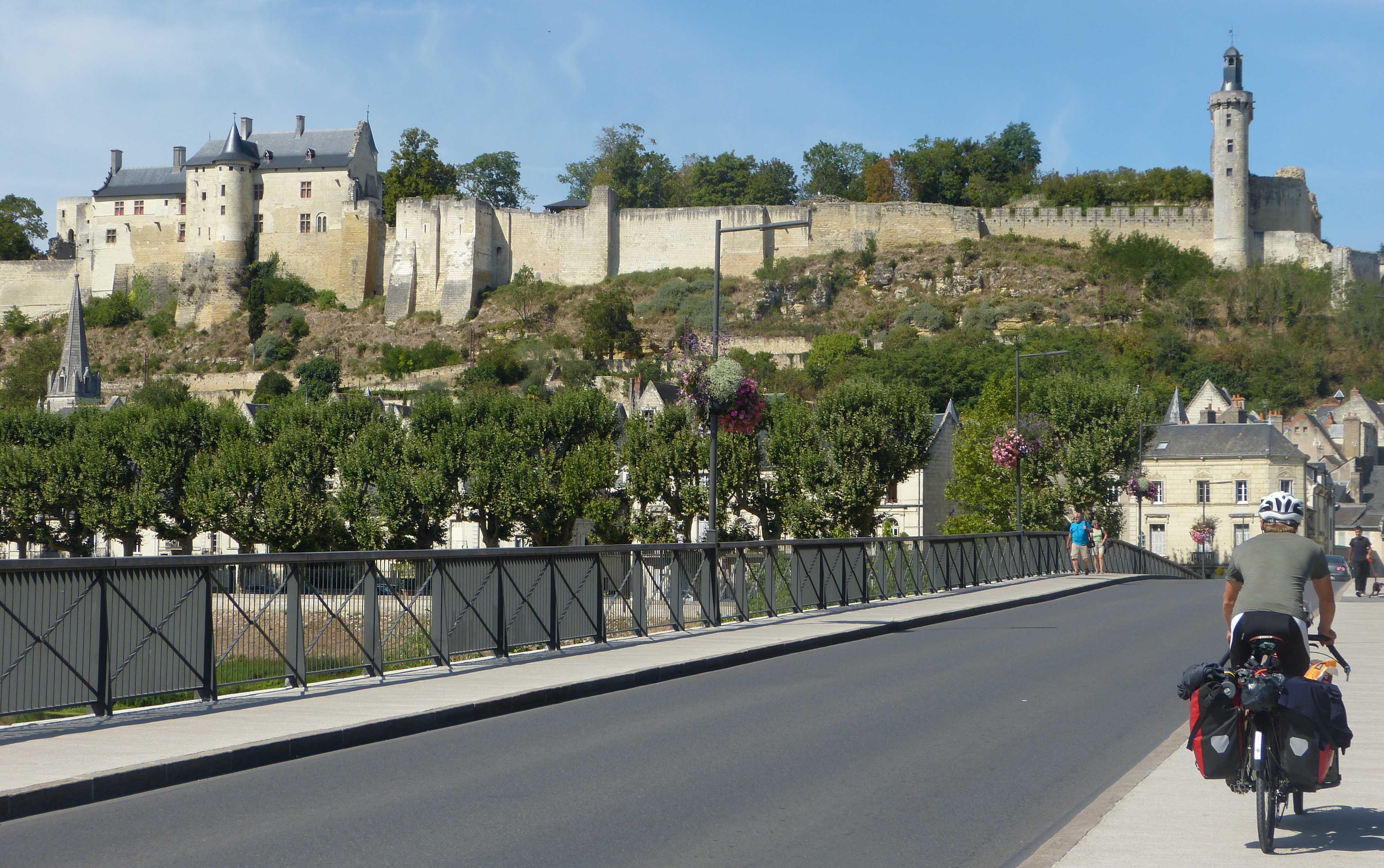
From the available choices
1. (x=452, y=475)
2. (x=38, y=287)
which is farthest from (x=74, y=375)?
(x=452, y=475)

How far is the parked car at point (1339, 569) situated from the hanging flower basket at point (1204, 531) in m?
14.0

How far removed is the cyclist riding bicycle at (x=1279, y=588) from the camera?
6727 millimetres

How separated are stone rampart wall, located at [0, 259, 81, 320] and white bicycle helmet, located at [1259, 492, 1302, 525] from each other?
11976 centimetres

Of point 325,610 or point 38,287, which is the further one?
point 38,287

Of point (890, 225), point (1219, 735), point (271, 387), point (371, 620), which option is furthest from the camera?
point (890, 225)

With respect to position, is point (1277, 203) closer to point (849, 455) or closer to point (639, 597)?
point (849, 455)

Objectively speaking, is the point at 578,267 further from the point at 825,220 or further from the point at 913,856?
the point at 913,856

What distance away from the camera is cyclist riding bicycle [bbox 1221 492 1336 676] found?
673 cm

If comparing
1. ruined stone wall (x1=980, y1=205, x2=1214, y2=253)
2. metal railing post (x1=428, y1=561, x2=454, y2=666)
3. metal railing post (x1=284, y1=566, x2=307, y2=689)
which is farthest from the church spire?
metal railing post (x1=284, y1=566, x2=307, y2=689)

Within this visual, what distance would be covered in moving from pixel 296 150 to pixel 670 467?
70.8 metres

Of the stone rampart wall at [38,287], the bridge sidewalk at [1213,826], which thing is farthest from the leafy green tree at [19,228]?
the bridge sidewalk at [1213,826]

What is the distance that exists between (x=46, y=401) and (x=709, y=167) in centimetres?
5647

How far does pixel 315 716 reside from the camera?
34.4 ft

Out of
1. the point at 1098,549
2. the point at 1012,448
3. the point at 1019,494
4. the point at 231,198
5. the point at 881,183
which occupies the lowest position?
the point at 1098,549
